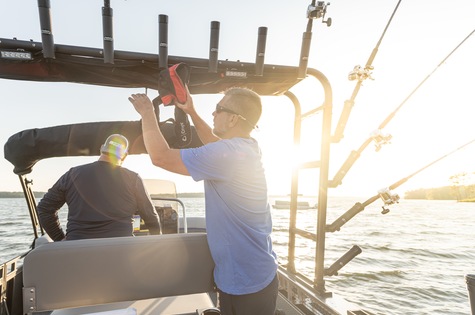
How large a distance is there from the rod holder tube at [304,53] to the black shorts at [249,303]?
5.69 ft

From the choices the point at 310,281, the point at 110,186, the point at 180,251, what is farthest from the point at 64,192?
the point at 310,281

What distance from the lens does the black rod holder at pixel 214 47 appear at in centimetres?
201

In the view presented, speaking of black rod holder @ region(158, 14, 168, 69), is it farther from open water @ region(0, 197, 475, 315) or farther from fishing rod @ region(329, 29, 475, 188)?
open water @ region(0, 197, 475, 315)

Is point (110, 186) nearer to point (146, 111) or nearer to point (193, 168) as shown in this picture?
point (146, 111)

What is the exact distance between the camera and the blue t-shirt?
155cm

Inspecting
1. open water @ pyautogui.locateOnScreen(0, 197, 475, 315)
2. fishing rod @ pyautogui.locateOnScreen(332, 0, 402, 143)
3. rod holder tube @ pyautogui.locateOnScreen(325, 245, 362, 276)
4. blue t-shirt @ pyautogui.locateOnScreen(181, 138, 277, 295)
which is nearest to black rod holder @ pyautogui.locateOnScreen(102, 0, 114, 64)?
blue t-shirt @ pyautogui.locateOnScreen(181, 138, 277, 295)

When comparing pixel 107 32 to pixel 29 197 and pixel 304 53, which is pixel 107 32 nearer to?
pixel 304 53

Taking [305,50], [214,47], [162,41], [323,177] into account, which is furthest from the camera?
[323,177]

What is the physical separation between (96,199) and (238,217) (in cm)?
172

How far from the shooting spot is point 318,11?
2238mm

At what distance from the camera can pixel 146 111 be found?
5.45 ft

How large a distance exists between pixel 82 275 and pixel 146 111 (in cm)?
97

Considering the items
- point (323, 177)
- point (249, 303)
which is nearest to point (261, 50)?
point (323, 177)

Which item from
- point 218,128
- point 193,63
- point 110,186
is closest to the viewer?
point 218,128
